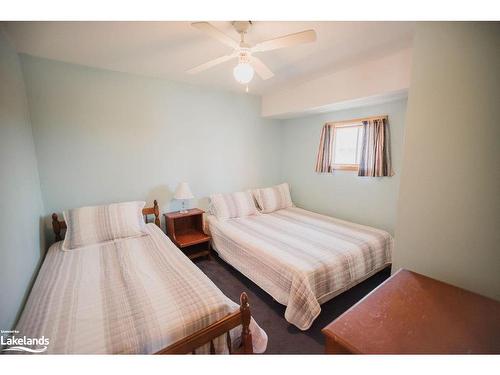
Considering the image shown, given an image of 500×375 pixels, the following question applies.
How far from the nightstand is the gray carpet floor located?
0.18m

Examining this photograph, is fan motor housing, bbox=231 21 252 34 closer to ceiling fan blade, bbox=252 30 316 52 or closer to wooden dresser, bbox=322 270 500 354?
ceiling fan blade, bbox=252 30 316 52

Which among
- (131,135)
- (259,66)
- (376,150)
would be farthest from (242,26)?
(376,150)

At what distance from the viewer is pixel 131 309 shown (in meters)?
1.11

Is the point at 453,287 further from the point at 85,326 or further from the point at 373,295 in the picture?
the point at 85,326

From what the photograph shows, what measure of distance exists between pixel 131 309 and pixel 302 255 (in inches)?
50.9

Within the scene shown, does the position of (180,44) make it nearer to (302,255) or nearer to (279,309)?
(302,255)

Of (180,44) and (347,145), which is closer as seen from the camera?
(180,44)

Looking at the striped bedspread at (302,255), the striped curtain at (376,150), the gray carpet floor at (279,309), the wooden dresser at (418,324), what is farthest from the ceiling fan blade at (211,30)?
the gray carpet floor at (279,309)

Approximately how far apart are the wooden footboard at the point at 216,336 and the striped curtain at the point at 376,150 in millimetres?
2228

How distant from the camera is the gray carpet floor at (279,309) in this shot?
4.82 feet

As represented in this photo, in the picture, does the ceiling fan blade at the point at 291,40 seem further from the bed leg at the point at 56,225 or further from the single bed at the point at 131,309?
the bed leg at the point at 56,225

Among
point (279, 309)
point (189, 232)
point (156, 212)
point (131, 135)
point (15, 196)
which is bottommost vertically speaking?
point (279, 309)

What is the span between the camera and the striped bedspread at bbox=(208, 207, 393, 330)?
157 cm
